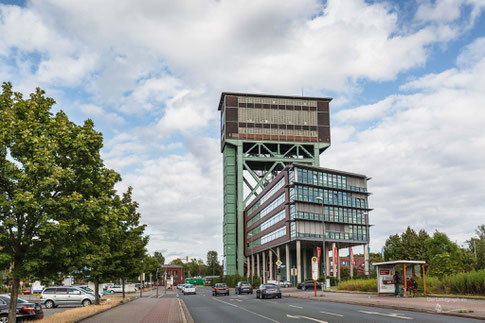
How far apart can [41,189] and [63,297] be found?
25.1 meters

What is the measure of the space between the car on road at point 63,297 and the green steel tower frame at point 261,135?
69980mm

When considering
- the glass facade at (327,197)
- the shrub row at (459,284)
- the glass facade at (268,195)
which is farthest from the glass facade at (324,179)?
the shrub row at (459,284)

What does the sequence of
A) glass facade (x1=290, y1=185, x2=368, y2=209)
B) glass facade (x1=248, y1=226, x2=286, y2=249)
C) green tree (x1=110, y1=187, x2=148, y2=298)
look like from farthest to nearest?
1. glass facade (x1=248, y1=226, x2=286, y2=249)
2. glass facade (x1=290, y1=185, x2=368, y2=209)
3. green tree (x1=110, y1=187, x2=148, y2=298)

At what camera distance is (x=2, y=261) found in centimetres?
1547

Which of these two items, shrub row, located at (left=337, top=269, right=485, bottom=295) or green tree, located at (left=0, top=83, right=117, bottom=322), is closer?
green tree, located at (left=0, top=83, right=117, bottom=322)

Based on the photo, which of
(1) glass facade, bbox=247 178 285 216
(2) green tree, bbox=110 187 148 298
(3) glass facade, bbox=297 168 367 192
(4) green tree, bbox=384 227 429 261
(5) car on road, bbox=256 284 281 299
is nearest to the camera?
(2) green tree, bbox=110 187 148 298

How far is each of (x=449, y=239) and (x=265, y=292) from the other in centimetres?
6154

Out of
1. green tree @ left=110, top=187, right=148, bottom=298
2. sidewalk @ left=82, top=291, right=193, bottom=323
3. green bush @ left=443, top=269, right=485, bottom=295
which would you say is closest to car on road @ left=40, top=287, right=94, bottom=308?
green tree @ left=110, top=187, right=148, bottom=298

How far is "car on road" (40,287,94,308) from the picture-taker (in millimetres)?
37531

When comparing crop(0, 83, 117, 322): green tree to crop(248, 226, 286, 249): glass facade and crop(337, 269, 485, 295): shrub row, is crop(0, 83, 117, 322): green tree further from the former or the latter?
crop(248, 226, 286, 249): glass facade

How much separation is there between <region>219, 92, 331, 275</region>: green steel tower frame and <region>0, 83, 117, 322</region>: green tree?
87949 mm

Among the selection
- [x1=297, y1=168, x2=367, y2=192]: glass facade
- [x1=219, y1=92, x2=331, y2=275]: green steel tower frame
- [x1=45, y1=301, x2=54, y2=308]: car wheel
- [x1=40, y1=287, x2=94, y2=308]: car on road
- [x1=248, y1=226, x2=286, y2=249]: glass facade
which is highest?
[x1=219, y1=92, x2=331, y2=275]: green steel tower frame

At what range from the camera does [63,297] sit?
3769 centimetres

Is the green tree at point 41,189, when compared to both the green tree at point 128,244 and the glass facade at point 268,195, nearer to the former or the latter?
the green tree at point 128,244
